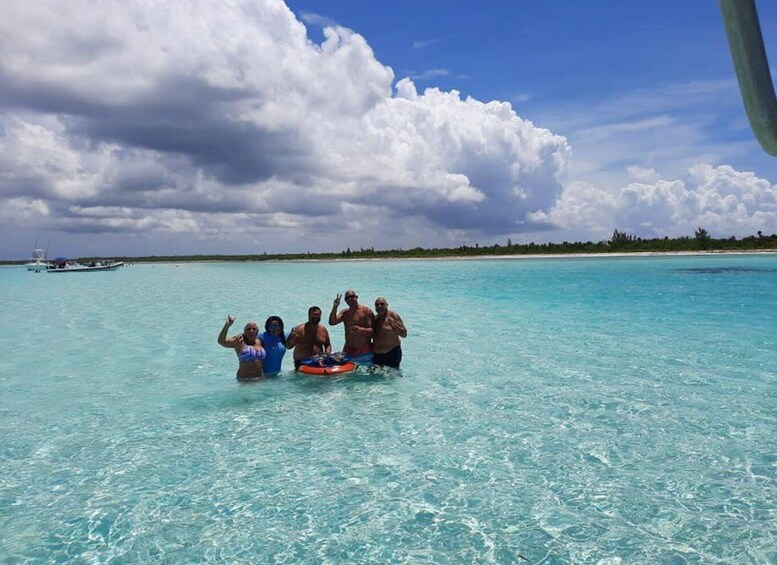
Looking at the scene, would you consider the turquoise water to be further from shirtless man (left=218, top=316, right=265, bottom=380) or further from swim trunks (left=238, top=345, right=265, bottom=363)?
swim trunks (left=238, top=345, right=265, bottom=363)

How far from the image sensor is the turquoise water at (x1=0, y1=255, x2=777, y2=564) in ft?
15.4

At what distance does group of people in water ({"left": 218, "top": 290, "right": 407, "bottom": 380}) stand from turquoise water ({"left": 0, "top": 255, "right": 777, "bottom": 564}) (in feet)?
1.22

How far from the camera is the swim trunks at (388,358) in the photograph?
34.1 feet

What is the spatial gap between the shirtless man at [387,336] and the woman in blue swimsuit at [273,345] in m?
1.68

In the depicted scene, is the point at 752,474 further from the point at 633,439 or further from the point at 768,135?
the point at 768,135

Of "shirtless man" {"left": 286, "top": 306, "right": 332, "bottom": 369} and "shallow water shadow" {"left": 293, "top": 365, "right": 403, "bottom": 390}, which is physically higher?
"shirtless man" {"left": 286, "top": 306, "right": 332, "bottom": 369}

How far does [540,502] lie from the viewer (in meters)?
5.27

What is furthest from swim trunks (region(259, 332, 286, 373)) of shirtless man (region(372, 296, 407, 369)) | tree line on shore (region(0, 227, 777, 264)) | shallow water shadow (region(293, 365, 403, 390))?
tree line on shore (region(0, 227, 777, 264))

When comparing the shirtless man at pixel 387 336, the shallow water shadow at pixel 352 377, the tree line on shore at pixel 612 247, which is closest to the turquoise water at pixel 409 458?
the shallow water shadow at pixel 352 377

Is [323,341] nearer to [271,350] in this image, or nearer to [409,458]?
Result: [271,350]

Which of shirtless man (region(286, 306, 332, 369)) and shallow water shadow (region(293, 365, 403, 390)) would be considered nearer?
shallow water shadow (region(293, 365, 403, 390))

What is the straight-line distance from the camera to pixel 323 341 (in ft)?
34.6

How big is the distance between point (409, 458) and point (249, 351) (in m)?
4.35

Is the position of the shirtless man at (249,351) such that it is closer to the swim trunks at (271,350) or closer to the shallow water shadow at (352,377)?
the swim trunks at (271,350)
